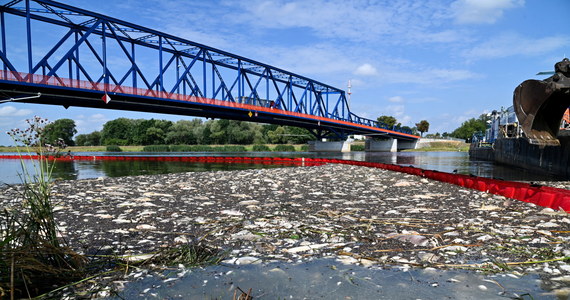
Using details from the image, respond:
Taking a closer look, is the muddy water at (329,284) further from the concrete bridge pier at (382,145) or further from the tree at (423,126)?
the tree at (423,126)

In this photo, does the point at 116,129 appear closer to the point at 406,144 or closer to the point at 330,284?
the point at 406,144

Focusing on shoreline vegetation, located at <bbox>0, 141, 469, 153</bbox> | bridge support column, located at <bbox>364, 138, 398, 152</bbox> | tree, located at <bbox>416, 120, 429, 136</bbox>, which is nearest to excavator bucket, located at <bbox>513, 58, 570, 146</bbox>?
shoreline vegetation, located at <bbox>0, 141, 469, 153</bbox>

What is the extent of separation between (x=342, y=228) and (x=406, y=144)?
125m

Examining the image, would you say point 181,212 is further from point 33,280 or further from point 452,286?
point 452,286

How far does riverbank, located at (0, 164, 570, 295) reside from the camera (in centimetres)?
377

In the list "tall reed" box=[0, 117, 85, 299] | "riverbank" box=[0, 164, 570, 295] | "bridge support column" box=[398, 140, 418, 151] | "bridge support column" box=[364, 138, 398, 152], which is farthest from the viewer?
"bridge support column" box=[398, 140, 418, 151]

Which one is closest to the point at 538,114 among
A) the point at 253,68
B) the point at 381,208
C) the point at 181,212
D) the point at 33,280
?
the point at 381,208

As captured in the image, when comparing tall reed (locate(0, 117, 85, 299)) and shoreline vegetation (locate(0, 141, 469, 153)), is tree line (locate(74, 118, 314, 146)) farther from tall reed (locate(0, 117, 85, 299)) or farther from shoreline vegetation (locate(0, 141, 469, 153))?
tall reed (locate(0, 117, 85, 299))

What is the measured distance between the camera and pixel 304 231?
4.91 metres

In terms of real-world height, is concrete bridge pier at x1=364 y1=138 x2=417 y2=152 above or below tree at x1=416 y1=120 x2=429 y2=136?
below

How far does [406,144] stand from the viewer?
12212cm

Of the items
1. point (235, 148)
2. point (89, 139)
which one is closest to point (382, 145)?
point (235, 148)

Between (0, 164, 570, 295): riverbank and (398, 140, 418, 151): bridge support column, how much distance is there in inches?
4687

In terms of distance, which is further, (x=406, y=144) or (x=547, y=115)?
(x=406, y=144)
